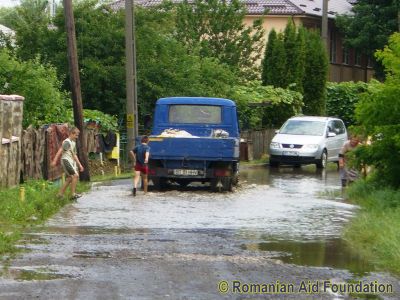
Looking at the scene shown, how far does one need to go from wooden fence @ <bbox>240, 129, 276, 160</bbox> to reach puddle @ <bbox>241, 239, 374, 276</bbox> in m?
25.3

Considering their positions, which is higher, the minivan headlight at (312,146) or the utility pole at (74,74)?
the utility pole at (74,74)

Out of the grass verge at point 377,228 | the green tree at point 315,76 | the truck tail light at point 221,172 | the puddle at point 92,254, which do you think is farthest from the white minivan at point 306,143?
the puddle at point 92,254

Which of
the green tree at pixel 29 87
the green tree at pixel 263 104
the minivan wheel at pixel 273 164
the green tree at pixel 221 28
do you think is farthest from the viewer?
the green tree at pixel 221 28

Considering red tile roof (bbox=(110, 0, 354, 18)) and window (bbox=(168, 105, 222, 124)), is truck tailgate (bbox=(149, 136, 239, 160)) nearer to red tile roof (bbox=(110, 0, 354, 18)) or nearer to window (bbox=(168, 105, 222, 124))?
window (bbox=(168, 105, 222, 124))

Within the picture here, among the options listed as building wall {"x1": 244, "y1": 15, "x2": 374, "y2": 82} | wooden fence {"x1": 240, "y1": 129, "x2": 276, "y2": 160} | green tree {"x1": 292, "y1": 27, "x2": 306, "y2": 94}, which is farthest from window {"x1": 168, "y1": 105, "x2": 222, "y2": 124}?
building wall {"x1": 244, "y1": 15, "x2": 374, "y2": 82}

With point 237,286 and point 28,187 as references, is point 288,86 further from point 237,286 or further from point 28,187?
point 237,286

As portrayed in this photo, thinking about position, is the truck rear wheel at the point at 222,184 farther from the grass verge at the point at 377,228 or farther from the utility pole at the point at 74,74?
the utility pole at the point at 74,74

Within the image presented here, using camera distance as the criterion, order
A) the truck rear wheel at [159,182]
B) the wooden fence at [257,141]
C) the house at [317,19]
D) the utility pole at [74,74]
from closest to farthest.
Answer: the truck rear wheel at [159,182]
the utility pole at [74,74]
the wooden fence at [257,141]
the house at [317,19]

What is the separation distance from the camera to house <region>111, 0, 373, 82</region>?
191ft

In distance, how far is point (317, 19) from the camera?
199 ft

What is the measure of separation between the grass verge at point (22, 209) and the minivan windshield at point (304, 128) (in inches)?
647

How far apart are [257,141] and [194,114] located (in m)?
15.9

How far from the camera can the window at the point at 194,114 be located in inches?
1015

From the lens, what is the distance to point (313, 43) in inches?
1834
